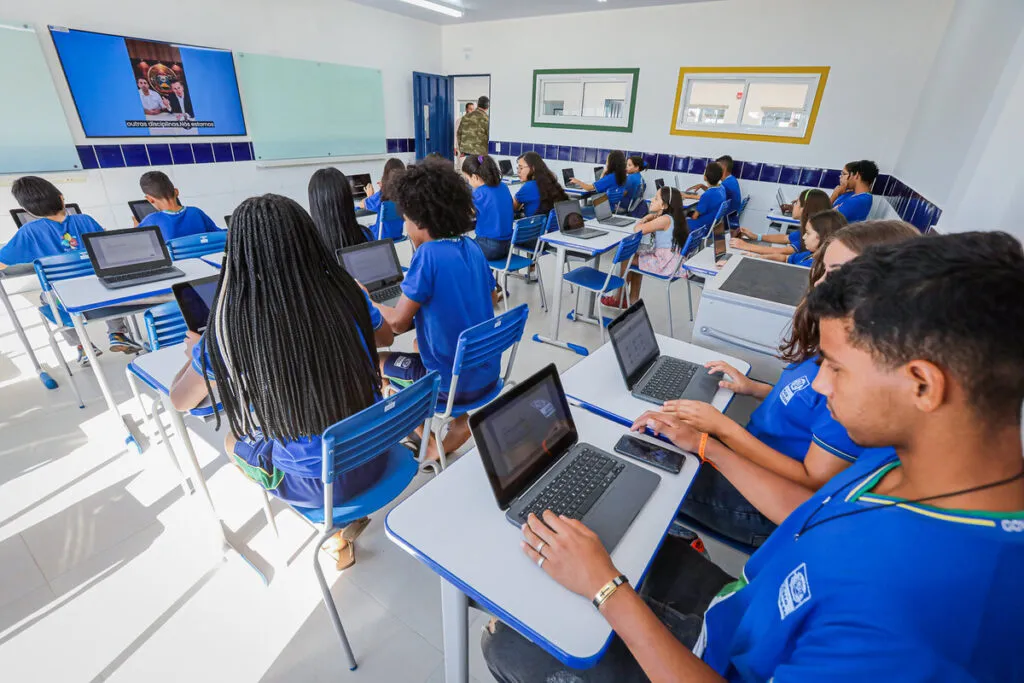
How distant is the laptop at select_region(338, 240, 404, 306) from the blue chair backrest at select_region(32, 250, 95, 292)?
4.57ft

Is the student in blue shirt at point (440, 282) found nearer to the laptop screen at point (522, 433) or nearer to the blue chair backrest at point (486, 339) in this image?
the blue chair backrest at point (486, 339)

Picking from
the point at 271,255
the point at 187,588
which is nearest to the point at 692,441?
the point at 271,255

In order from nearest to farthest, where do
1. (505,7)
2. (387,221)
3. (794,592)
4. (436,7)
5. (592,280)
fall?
(794,592) → (592,280) → (387,221) → (436,7) → (505,7)

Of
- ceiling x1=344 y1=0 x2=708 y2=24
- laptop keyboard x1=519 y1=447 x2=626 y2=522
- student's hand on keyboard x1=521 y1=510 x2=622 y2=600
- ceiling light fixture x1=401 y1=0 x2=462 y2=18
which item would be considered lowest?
laptop keyboard x1=519 y1=447 x2=626 y2=522

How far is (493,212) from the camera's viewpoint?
12.5 ft

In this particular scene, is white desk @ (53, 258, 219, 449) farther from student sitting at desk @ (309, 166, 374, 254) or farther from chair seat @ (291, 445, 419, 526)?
chair seat @ (291, 445, 419, 526)

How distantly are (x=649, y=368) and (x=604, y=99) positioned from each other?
21.8ft

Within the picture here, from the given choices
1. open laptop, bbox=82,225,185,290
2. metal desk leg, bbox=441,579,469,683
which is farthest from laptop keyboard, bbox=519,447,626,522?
open laptop, bbox=82,225,185,290

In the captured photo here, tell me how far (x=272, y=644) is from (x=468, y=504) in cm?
97

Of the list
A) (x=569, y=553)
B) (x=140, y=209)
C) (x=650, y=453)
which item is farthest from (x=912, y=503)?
(x=140, y=209)

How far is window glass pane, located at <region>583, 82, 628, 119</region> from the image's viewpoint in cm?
671

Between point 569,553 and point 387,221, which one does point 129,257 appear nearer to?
point 387,221

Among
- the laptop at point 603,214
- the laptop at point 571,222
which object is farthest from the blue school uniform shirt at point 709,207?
the laptop at point 571,222

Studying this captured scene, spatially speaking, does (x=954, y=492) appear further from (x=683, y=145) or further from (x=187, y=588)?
(x=683, y=145)
